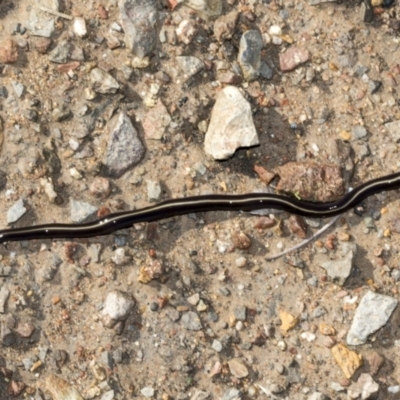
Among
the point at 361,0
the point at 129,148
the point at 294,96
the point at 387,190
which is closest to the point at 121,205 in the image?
the point at 129,148

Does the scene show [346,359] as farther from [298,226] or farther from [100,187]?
[100,187]

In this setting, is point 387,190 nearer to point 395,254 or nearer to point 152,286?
point 395,254

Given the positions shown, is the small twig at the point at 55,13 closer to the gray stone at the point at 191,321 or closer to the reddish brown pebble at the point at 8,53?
the reddish brown pebble at the point at 8,53

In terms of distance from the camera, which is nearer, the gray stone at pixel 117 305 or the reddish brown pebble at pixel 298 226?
the gray stone at pixel 117 305

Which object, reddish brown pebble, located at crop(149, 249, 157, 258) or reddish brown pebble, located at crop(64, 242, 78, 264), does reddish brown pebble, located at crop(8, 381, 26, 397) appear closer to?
reddish brown pebble, located at crop(64, 242, 78, 264)

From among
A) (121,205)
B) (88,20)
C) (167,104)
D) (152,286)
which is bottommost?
(152,286)

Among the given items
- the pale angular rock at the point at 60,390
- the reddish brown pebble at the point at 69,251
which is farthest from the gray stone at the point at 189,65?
the pale angular rock at the point at 60,390
